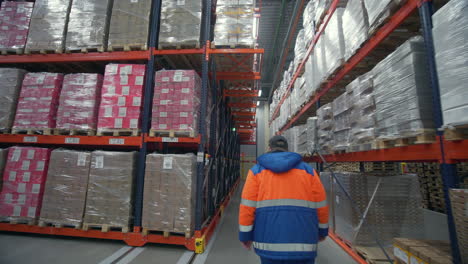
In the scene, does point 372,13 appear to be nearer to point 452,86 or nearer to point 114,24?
point 452,86

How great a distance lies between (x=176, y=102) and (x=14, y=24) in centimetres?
436

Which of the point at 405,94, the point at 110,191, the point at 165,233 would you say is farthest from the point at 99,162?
the point at 405,94

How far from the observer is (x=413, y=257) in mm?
2062

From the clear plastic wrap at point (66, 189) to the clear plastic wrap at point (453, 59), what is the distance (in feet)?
16.9

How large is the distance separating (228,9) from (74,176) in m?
4.56

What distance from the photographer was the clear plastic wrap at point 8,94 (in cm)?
442

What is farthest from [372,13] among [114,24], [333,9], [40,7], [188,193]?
[40,7]

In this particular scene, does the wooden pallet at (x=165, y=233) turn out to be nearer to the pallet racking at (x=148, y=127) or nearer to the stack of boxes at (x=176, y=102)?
the pallet racking at (x=148, y=127)

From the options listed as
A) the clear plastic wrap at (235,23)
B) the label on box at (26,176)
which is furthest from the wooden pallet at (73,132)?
the clear plastic wrap at (235,23)

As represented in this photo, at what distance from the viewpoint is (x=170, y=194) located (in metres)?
3.74

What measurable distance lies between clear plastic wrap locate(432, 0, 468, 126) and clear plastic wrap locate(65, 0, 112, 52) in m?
5.32

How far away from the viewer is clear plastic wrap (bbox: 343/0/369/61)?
2.99 meters

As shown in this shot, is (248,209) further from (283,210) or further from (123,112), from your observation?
(123,112)

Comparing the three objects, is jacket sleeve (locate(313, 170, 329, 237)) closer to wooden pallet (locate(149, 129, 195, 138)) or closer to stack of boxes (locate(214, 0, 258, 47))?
wooden pallet (locate(149, 129, 195, 138))
